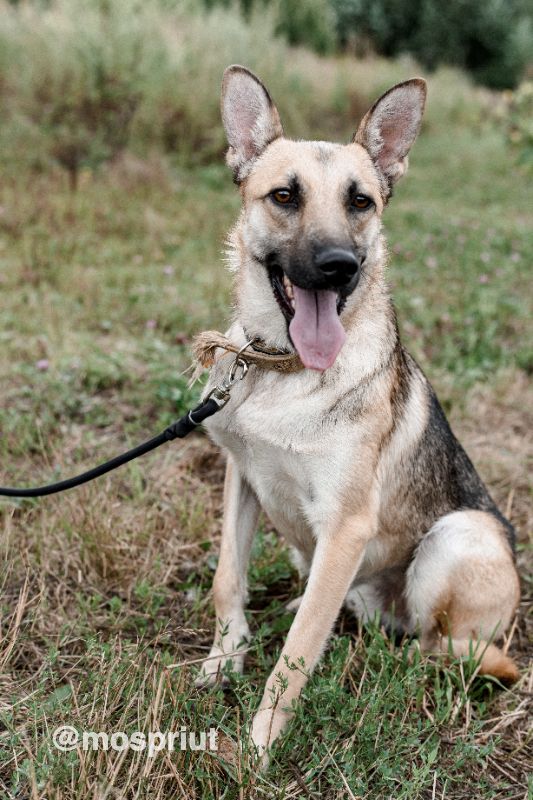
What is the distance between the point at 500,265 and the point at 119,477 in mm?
5146

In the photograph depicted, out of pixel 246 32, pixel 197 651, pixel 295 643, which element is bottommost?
pixel 197 651

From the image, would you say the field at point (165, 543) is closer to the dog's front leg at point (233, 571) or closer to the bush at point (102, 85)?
the dog's front leg at point (233, 571)

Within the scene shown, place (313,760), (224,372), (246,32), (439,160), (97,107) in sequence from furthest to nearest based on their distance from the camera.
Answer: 1. (439,160)
2. (246,32)
3. (97,107)
4. (224,372)
5. (313,760)

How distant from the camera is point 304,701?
227cm

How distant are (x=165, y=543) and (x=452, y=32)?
2822cm

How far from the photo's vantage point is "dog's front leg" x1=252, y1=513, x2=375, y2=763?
2.20 meters

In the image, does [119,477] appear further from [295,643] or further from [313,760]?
[313,760]

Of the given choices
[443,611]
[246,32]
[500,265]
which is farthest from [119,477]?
[246,32]

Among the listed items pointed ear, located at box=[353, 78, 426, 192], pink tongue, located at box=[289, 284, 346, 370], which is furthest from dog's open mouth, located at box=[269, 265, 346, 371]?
pointed ear, located at box=[353, 78, 426, 192]

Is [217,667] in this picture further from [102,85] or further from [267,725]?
[102,85]

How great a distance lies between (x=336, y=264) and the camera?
218 cm

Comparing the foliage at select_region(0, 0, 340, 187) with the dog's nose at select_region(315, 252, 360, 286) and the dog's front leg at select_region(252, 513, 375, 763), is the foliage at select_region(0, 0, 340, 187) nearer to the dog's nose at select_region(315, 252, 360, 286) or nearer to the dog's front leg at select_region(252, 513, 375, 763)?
the dog's nose at select_region(315, 252, 360, 286)

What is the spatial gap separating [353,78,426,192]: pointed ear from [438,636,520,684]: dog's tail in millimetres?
1767

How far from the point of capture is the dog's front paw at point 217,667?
7.86ft
